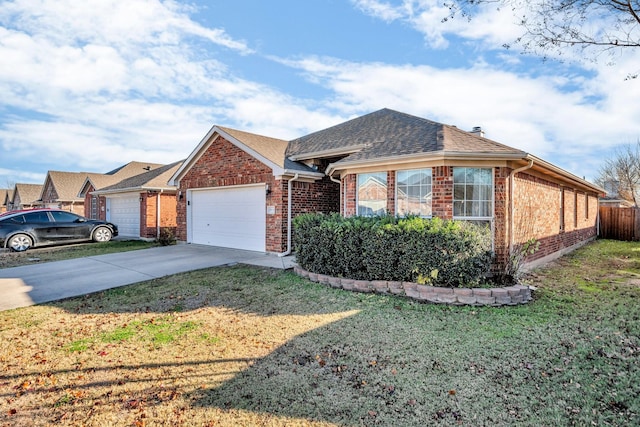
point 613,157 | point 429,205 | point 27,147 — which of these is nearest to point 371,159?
point 429,205

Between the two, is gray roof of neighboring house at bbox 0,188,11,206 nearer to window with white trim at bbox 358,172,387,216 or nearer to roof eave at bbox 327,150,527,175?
window with white trim at bbox 358,172,387,216

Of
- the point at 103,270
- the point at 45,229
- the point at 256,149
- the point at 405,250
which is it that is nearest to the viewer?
the point at 405,250

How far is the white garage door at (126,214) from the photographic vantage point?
17.9m

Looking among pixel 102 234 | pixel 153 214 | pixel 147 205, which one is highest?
pixel 147 205

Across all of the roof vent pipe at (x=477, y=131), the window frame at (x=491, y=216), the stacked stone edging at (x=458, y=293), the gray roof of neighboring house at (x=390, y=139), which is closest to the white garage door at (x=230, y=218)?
the gray roof of neighboring house at (x=390, y=139)

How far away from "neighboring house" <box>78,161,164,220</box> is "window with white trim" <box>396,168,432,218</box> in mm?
19937

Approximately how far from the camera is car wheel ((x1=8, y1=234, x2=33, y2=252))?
13.3 meters

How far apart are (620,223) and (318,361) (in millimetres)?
22761

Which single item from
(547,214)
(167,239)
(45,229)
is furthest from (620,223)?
(45,229)

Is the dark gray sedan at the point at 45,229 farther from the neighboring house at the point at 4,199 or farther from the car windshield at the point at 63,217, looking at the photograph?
the neighboring house at the point at 4,199

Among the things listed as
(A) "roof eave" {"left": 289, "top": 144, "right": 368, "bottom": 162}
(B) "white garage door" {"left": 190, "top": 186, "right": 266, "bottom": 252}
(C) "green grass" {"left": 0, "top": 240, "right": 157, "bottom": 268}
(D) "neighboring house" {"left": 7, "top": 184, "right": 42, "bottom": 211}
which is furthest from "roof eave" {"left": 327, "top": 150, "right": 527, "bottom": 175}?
(D) "neighboring house" {"left": 7, "top": 184, "right": 42, "bottom": 211}

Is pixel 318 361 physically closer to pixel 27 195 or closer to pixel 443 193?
pixel 443 193

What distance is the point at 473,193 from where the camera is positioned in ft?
25.7

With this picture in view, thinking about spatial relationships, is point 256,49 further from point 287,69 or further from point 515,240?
point 515,240
